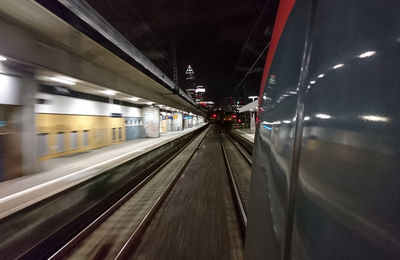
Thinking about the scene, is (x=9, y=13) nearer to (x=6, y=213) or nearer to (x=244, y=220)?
(x=6, y=213)

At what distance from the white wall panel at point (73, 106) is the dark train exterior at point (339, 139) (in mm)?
9196

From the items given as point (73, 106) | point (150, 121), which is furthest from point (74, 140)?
point (150, 121)

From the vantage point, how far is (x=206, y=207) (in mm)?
5250

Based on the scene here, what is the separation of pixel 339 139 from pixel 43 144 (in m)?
10.7

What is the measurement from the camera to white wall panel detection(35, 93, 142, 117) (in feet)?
28.4

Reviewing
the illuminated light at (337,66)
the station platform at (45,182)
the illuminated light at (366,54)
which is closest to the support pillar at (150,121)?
the station platform at (45,182)

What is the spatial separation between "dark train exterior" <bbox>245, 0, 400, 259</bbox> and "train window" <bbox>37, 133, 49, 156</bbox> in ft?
32.9

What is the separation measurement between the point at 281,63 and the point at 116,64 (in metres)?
8.38

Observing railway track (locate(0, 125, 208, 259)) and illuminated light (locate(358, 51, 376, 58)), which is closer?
Answer: illuminated light (locate(358, 51, 376, 58))

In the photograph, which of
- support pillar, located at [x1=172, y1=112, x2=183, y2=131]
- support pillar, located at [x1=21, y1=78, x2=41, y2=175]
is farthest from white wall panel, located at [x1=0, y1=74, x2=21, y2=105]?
support pillar, located at [x1=172, y1=112, x2=183, y2=131]

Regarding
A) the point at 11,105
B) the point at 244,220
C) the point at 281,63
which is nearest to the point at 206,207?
the point at 244,220

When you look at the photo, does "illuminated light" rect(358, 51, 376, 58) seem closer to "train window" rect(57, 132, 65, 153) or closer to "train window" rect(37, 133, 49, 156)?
"train window" rect(37, 133, 49, 156)

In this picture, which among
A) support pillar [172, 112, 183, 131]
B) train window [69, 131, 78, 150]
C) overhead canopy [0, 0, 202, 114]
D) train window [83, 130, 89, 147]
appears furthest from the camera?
support pillar [172, 112, 183, 131]

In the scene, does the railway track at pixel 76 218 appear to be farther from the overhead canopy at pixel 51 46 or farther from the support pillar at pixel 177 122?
the support pillar at pixel 177 122
